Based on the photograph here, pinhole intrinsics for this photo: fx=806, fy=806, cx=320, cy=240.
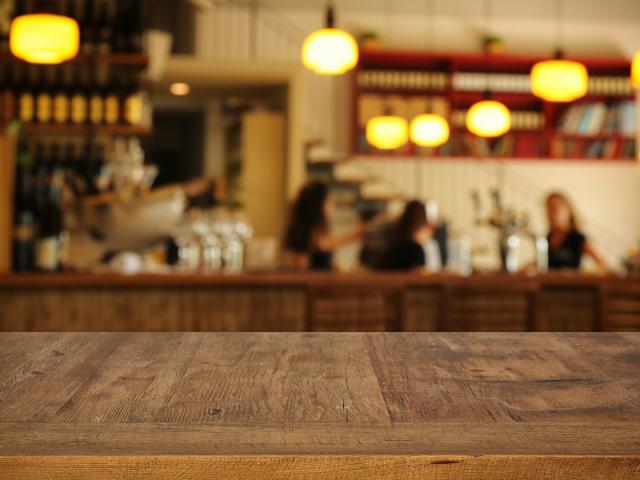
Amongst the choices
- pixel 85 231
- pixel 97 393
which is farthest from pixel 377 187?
pixel 97 393

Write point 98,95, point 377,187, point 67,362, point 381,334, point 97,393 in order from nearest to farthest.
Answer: point 97,393 → point 67,362 → point 381,334 → point 98,95 → point 377,187

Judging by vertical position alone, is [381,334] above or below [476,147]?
below

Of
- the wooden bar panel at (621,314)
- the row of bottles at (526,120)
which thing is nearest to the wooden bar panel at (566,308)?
the wooden bar panel at (621,314)

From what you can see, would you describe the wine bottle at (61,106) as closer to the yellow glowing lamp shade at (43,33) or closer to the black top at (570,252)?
the yellow glowing lamp shade at (43,33)

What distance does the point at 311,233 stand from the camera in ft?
16.2

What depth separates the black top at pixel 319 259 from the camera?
4.94 m

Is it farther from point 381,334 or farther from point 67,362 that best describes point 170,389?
point 381,334

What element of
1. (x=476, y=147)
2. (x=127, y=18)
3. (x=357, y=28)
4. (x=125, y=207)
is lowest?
(x=125, y=207)

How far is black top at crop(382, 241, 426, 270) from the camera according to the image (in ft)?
15.7

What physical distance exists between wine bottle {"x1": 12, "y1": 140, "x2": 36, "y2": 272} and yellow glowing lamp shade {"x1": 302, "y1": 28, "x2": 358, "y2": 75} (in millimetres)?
1859

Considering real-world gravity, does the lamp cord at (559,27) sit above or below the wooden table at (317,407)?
above

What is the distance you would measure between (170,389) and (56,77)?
554 centimetres

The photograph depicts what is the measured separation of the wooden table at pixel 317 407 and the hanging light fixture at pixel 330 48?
3313 mm

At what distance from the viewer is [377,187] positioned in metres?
8.80
